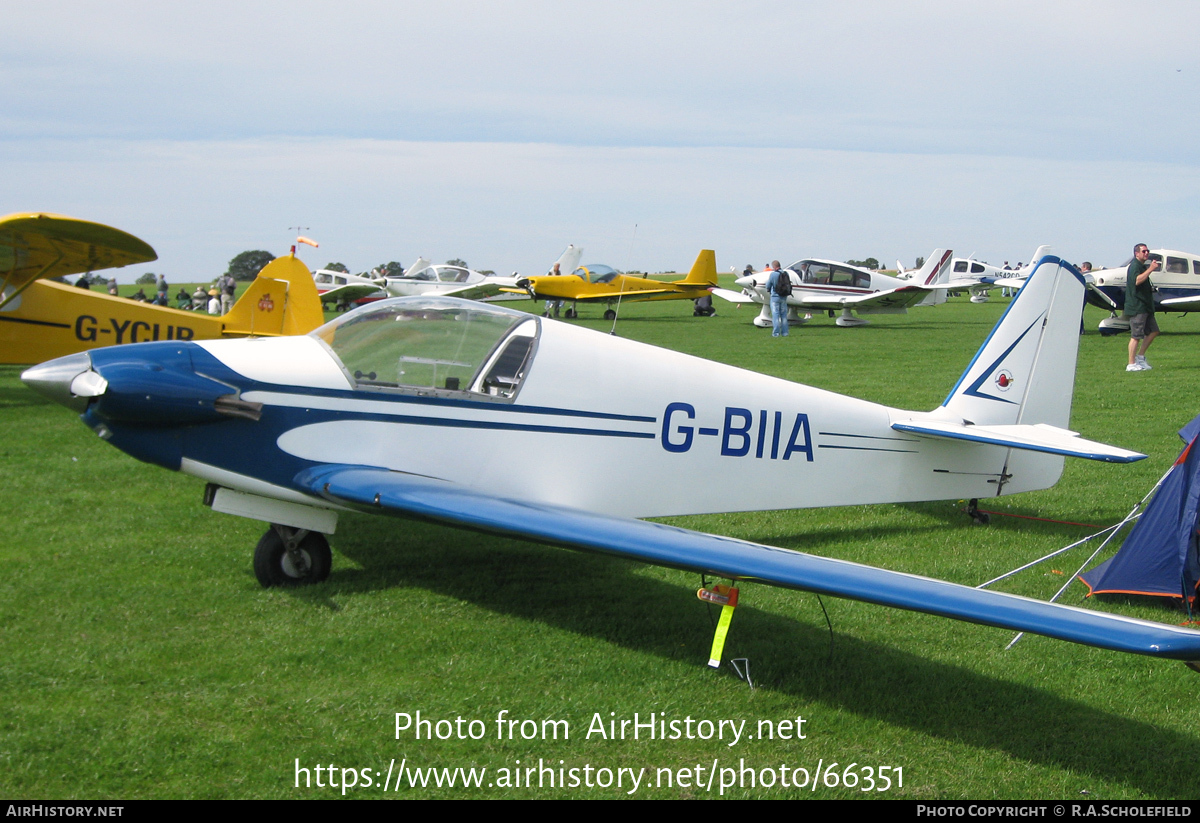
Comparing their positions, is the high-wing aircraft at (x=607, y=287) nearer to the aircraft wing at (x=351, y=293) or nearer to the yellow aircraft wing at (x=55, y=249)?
the aircraft wing at (x=351, y=293)

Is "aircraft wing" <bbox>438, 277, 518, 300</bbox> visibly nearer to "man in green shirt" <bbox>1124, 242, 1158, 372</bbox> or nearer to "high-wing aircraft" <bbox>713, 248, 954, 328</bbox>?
"high-wing aircraft" <bbox>713, 248, 954, 328</bbox>

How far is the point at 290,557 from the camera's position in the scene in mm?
5465

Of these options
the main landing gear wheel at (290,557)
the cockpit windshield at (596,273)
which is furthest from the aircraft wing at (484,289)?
the main landing gear wheel at (290,557)

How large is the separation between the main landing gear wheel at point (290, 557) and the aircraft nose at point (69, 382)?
125cm

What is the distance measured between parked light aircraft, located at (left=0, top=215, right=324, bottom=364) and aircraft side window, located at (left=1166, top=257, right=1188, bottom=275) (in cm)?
2332

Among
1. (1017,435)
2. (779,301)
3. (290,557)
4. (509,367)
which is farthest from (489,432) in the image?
(779,301)

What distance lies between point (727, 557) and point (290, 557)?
2864 mm

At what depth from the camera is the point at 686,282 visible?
36562mm

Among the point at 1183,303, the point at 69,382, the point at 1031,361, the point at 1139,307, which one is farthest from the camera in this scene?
the point at 1183,303

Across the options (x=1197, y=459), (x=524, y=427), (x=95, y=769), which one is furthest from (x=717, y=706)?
(x=1197, y=459)

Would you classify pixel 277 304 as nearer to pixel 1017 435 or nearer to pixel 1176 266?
pixel 1017 435

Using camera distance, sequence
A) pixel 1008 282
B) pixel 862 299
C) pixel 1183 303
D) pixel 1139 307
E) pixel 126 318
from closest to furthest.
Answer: pixel 126 318, pixel 1139 307, pixel 1183 303, pixel 862 299, pixel 1008 282

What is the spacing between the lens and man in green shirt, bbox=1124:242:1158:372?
14.9 m

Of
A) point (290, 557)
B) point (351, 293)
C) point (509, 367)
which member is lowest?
point (351, 293)
